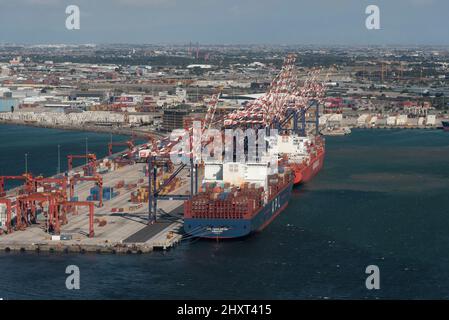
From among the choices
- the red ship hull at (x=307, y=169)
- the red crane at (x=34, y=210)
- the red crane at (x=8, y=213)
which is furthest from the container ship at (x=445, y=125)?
the red crane at (x=8, y=213)

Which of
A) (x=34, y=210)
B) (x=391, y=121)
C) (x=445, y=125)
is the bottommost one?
(x=445, y=125)

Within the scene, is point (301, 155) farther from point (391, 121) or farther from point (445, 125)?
point (391, 121)

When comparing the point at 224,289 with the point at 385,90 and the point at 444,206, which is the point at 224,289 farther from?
the point at 385,90

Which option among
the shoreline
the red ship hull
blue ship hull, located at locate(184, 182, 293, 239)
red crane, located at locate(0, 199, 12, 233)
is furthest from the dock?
the shoreline

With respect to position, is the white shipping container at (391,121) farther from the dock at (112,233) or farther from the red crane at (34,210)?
the red crane at (34,210)

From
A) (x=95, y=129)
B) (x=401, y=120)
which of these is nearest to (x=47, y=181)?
(x=95, y=129)

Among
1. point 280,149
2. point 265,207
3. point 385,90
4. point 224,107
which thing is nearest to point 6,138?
point 224,107
